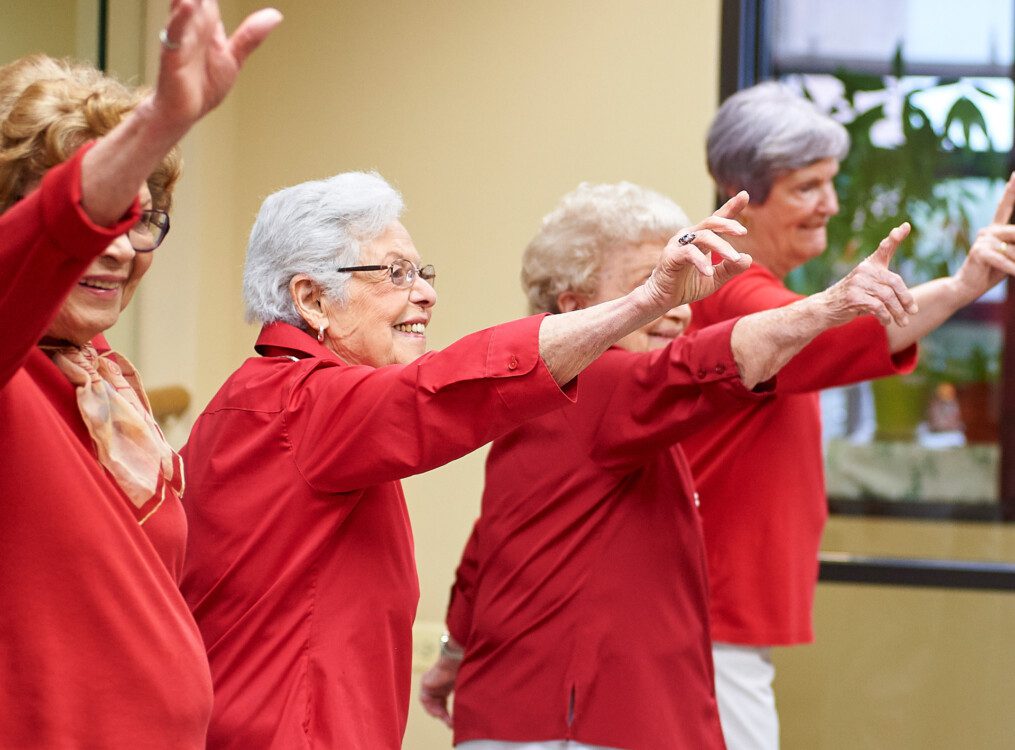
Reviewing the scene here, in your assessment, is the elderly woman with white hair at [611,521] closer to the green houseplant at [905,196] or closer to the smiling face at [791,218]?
the smiling face at [791,218]

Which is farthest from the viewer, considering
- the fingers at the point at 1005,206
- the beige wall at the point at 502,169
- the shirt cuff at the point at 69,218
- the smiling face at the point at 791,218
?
the beige wall at the point at 502,169

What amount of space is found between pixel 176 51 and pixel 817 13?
295 cm

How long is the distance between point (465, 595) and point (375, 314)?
0.75m

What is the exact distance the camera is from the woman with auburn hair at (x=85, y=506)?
1.15 meters

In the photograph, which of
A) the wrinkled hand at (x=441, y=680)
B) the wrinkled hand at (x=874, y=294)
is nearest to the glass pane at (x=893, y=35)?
the wrinkled hand at (x=874, y=294)

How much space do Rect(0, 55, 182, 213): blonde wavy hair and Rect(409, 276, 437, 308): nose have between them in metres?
0.55

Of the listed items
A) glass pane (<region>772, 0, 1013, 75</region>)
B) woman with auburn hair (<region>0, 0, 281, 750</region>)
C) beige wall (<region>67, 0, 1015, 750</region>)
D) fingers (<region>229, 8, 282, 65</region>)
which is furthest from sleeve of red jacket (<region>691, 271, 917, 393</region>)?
glass pane (<region>772, 0, 1013, 75</region>)

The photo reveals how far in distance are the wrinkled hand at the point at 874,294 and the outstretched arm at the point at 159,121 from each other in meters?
1.08

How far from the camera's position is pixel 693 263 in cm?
151

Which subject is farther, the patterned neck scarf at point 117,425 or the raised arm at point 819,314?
the raised arm at point 819,314

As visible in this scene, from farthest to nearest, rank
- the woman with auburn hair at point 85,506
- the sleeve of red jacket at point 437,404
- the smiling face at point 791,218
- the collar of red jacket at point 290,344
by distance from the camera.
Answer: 1. the smiling face at point 791,218
2. the collar of red jacket at point 290,344
3. the sleeve of red jacket at point 437,404
4. the woman with auburn hair at point 85,506

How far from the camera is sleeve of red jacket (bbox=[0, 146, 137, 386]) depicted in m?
0.96

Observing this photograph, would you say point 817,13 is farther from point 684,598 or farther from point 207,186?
point 684,598

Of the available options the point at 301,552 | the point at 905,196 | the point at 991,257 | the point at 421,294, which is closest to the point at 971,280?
the point at 991,257
